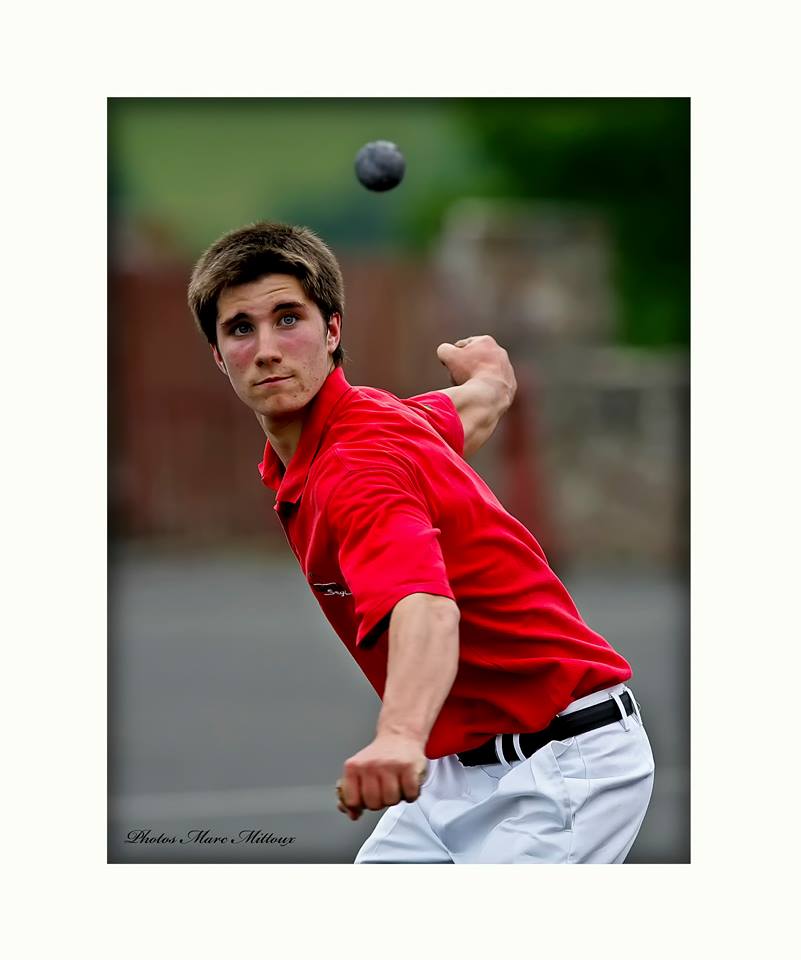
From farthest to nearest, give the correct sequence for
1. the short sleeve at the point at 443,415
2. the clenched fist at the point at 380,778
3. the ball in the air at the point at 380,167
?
the ball in the air at the point at 380,167 < the short sleeve at the point at 443,415 < the clenched fist at the point at 380,778

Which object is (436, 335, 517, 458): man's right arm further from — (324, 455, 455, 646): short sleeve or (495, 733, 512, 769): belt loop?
(324, 455, 455, 646): short sleeve

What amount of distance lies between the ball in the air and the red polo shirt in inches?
41.3

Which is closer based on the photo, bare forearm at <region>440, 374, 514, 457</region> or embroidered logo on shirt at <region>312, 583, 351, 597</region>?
embroidered logo on shirt at <region>312, 583, 351, 597</region>

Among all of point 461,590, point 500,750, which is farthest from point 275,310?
point 500,750

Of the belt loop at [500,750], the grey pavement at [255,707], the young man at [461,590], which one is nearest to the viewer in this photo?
the young man at [461,590]

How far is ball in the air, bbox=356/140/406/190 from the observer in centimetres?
543

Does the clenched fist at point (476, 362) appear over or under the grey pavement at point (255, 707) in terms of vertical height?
over

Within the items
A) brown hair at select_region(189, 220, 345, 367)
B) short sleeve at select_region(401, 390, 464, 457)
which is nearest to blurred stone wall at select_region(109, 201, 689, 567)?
short sleeve at select_region(401, 390, 464, 457)

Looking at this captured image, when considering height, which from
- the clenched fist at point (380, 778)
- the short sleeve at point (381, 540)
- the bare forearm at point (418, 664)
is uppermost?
the short sleeve at point (381, 540)

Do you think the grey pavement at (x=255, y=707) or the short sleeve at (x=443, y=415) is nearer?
the short sleeve at (x=443, y=415)

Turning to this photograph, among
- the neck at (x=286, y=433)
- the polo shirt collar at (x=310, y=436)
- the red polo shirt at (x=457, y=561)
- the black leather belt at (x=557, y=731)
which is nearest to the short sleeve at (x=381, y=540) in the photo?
the red polo shirt at (x=457, y=561)

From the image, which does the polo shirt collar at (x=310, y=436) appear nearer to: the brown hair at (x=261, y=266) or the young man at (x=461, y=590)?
the young man at (x=461, y=590)

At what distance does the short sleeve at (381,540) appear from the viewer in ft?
12.4

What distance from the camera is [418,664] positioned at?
370 centimetres
